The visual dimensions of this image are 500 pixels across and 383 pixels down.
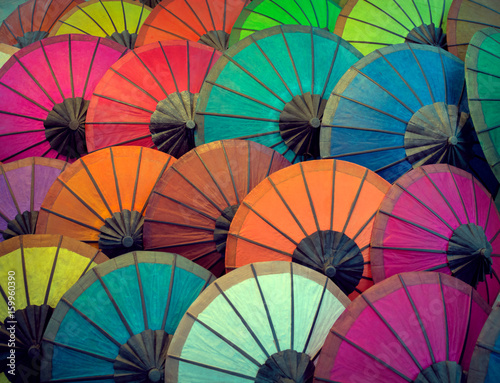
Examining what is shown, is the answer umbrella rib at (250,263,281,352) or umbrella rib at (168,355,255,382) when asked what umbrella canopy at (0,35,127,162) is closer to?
umbrella rib at (250,263,281,352)

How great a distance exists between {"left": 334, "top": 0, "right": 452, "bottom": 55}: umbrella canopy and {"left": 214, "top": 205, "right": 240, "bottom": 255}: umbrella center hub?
4.49m

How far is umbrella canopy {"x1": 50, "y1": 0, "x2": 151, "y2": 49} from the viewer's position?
11117mm

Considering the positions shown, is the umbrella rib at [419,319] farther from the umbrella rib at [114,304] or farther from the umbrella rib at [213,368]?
the umbrella rib at [114,304]

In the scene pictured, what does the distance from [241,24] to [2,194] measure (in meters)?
5.84

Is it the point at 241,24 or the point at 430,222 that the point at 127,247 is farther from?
the point at 241,24

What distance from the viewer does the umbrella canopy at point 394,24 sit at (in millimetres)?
9359

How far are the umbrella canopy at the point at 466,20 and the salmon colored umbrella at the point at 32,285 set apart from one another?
7.52 m

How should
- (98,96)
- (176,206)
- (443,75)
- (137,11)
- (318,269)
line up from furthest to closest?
(137,11) < (98,96) < (443,75) < (176,206) < (318,269)

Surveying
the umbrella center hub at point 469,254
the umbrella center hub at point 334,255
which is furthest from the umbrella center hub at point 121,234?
the umbrella center hub at point 469,254

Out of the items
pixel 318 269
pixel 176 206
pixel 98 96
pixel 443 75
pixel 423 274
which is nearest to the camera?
pixel 423 274

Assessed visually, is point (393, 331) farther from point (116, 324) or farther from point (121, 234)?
point (121, 234)

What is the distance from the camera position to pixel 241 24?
1009cm

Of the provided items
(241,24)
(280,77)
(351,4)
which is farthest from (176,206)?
(351,4)

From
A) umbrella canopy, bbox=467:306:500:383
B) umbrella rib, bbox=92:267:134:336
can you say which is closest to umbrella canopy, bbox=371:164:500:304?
umbrella canopy, bbox=467:306:500:383
